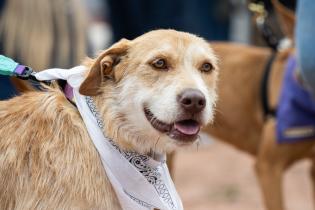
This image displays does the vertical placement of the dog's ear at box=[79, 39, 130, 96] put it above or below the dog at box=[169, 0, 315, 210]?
above

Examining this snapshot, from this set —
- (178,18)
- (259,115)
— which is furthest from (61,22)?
(178,18)

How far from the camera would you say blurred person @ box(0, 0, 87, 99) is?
5996 mm

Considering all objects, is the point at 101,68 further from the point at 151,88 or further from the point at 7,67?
the point at 7,67

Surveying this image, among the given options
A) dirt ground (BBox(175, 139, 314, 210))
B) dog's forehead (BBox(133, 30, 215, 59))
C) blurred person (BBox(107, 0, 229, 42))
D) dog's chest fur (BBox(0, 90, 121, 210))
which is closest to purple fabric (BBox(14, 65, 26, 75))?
dog's chest fur (BBox(0, 90, 121, 210))

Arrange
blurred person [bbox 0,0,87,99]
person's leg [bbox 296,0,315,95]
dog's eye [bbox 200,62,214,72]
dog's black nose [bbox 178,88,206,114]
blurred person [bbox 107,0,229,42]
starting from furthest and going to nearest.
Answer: blurred person [bbox 107,0,229,42] → blurred person [bbox 0,0,87,99] → person's leg [bbox 296,0,315,95] → dog's eye [bbox 200,62,214,72] → dog's black nose [bbox 178,88,206,114]

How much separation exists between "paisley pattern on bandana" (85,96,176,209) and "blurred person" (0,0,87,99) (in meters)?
2.51

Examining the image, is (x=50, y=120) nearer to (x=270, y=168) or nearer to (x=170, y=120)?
(x=170, y=120)

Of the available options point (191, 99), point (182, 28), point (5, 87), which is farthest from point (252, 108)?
point (191, 99)

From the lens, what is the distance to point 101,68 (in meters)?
3.43

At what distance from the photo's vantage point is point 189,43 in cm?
350

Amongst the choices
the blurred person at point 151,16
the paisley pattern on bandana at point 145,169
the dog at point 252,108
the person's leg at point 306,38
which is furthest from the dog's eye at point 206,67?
the blurred person at point 151,16

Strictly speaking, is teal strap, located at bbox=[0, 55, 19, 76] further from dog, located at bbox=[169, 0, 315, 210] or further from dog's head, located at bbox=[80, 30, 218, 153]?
dog, located at bbox=[169, 0, 315, 210]

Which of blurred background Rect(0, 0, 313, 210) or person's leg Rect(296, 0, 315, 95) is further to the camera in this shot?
blurred background Rect(0, 0, 313, 210)

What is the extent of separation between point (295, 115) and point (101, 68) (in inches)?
107
